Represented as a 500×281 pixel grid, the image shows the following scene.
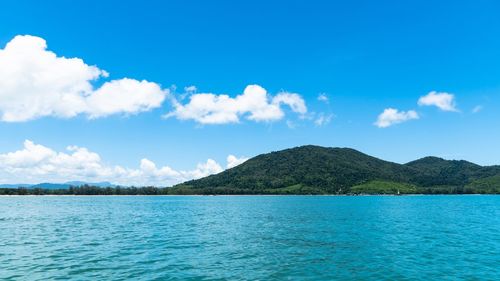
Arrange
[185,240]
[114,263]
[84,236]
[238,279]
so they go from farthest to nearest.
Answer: [84,236], [185,240], [114,263], [238,279]

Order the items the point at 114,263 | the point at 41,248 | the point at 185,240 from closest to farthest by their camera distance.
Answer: the point at 114,263
the point at 41,248
the point at 185,240

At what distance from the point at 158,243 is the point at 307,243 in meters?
25.1

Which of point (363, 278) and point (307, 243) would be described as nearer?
point (363, 278)

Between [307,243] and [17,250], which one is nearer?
[17,250]

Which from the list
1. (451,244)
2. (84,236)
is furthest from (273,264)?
(84,236)

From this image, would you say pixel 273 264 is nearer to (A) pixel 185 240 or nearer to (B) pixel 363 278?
(B) pixel 363 278

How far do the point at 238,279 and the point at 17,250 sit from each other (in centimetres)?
3685

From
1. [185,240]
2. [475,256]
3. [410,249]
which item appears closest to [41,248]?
[185,240]

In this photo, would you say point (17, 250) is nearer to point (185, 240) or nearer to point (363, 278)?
point (185, 240)

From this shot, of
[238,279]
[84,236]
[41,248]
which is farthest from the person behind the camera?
[84,236]

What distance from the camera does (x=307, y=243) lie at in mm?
64375

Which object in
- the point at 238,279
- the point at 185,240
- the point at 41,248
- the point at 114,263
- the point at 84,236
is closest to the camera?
the point at 238,279

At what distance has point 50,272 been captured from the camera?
40.9 m

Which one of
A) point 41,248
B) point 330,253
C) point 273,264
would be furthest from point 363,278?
point 41,248
